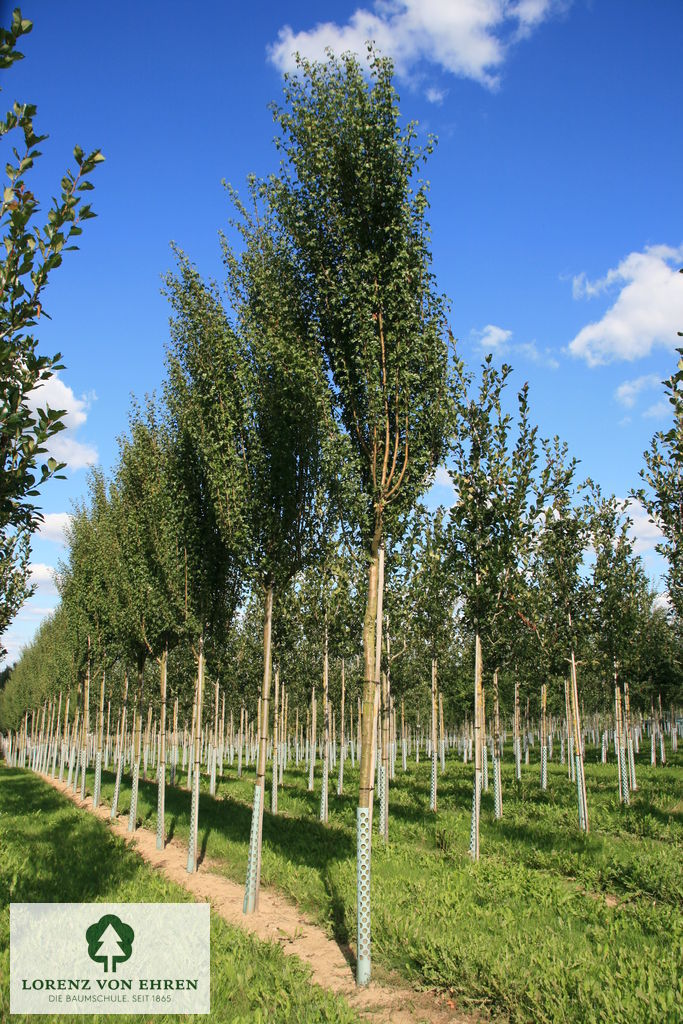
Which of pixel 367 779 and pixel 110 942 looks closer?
pixel 110 942

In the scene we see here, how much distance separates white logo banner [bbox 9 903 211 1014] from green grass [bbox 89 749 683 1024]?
280 cm

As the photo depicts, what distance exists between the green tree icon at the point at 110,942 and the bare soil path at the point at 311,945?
2308mm

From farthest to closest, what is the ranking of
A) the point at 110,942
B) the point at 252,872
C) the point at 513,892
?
the point at 252,872 < the point at 513,892 < the point at 110,942

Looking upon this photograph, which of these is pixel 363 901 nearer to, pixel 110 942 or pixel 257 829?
pixel 110 942

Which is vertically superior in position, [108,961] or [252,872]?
[108,961]

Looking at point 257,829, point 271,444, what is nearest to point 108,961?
point 257,829

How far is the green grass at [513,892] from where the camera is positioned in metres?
7.46

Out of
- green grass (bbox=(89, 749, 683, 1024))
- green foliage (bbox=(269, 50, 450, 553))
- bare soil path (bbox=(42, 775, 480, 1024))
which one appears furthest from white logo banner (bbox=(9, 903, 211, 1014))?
green foliage (bbox=(269, 50, 450, 553))

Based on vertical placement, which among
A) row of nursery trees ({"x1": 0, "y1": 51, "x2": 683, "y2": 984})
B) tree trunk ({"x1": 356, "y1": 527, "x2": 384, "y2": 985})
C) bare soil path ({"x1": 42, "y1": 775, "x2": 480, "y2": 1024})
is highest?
row of nursery trees ({"x1": 0, "y1": 51, "x2": 683, "y2": 984})

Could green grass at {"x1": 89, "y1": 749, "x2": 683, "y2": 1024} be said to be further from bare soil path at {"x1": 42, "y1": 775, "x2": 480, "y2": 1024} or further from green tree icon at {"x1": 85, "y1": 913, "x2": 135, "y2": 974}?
green tree icon at {"x1": 85, "y1": 913, "x2": 135, "y2": 974}

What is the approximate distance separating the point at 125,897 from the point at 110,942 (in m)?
3.02

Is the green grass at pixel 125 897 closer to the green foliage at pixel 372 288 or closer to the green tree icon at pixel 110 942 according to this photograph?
the green tree icon at pixel 110 942

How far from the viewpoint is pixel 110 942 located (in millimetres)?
8484

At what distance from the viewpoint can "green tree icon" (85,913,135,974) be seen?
8.23 meters
